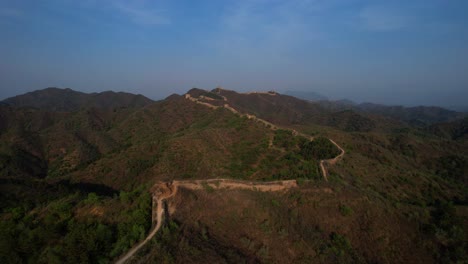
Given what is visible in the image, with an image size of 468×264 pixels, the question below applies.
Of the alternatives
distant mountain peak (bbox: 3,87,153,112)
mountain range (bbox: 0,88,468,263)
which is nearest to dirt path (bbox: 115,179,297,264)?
mountain range (bbox: 0,88,468,263)

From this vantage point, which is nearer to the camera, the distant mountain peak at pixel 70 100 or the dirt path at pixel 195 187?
the dirt path at pixel 195 187

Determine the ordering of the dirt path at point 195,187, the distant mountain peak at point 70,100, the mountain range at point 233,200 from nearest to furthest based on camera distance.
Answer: the mountain range at point 233,200
the dirt path at point 195,187
the distant mountain peak at point 70,100

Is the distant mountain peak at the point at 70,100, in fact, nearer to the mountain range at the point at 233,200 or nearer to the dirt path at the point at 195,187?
the mountain range at the point at 233,200

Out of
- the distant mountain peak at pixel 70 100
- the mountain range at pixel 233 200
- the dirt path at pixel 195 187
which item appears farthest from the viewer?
the distant mountain peak at pixel 70 100

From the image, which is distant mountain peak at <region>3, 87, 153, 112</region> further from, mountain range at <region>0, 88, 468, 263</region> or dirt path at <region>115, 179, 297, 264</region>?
dirt path at <region>115, 179, 297, 264</region>

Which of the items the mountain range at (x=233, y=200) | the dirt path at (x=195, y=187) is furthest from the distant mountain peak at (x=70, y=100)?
the dirt path at (x=195, y=187)

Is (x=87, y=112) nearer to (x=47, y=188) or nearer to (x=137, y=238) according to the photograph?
(x=47, y=188)

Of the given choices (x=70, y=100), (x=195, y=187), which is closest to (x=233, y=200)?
(x=195, y=187)

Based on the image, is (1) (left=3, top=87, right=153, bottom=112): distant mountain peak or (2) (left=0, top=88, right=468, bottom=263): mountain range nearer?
(2) (left=0, top=88, right=468, bottom=263): mountain range

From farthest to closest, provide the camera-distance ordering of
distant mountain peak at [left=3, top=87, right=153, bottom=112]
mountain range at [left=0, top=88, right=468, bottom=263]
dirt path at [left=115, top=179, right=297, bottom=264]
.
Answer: distant mountain peak at [left=3, top=87, right=153, bottom=112], dirt path at [left=115, top=179, right=297, bottom=264], mountain range at [left=0, top=88, right=468, bottom=263]

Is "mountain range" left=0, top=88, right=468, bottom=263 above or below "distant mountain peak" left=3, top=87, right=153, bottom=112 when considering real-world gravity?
below

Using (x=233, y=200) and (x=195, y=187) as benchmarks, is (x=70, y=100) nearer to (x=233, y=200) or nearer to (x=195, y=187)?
(x=195, y=187)
